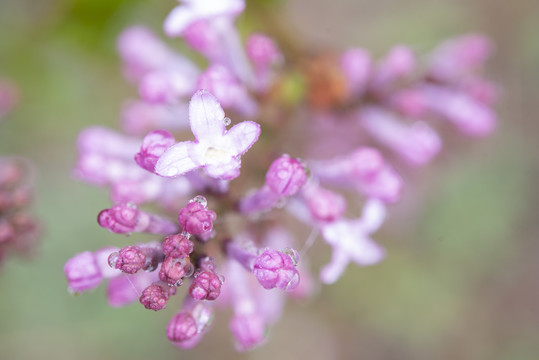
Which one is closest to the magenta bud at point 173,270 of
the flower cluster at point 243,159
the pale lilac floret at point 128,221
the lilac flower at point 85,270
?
the flower cluster at point 243,159

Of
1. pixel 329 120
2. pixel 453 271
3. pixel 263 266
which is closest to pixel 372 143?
pixel 329 120

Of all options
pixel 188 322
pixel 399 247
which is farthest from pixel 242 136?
pixel 399 247

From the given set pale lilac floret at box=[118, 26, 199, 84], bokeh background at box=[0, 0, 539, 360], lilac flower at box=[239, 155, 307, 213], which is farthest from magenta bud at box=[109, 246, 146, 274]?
bokeh background at box=[0, 0, 539, 360]

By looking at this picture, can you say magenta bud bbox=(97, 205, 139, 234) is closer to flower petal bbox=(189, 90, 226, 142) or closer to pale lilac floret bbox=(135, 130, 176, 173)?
pale lilac floret bbox=(135, 130, 176, 173)

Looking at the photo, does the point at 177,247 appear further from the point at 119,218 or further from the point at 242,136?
the point at 242,136

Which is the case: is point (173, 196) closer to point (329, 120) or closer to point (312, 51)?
point (329, 120)

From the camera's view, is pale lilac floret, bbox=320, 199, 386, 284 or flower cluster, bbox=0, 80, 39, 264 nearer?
pale lilac floret, bbox=320, 199, 386, 284

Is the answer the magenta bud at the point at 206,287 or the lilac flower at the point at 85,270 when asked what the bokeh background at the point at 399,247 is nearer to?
the lilac flower at the point at 85,270
